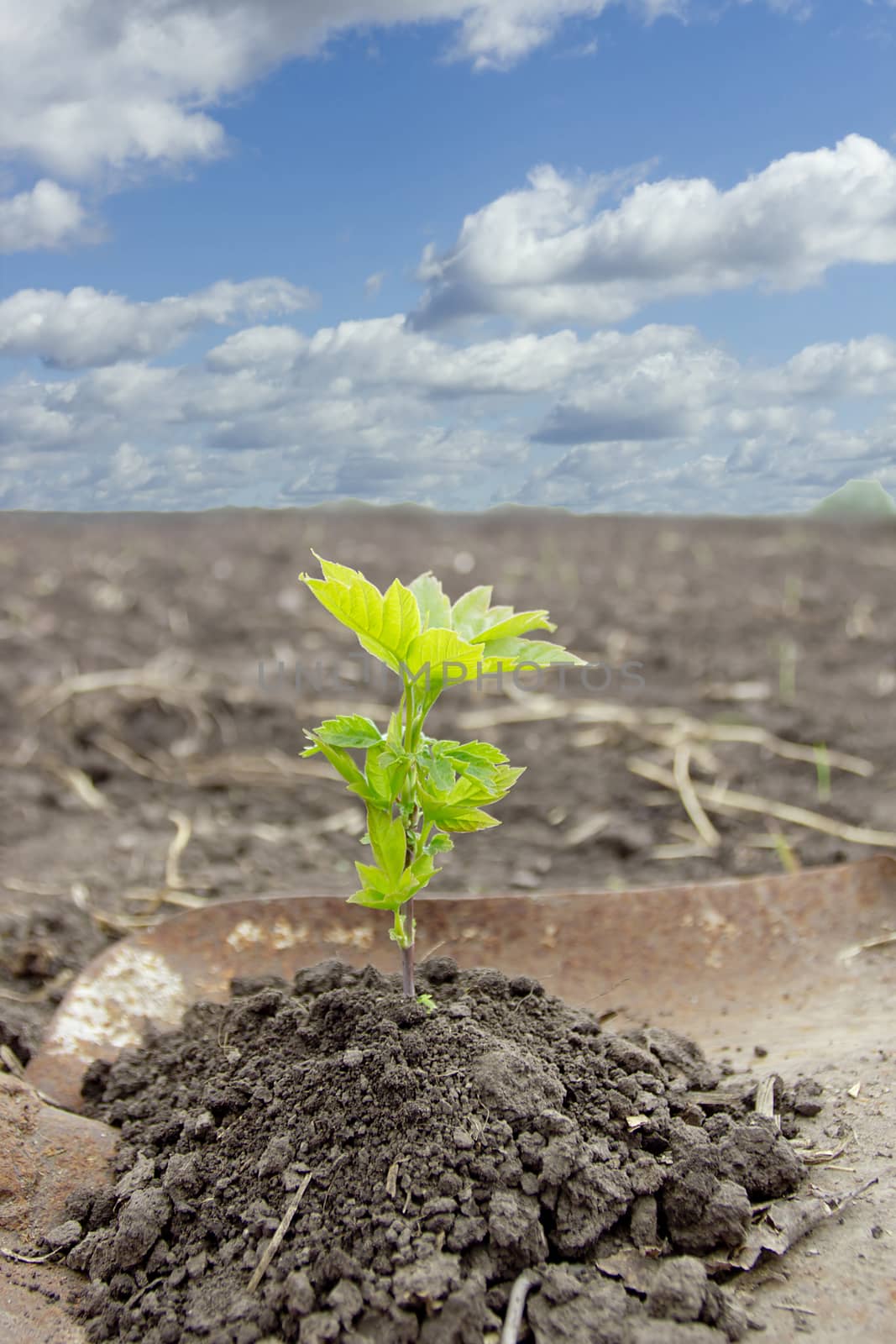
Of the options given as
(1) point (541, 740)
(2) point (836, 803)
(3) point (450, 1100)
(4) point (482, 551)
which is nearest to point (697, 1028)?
(3) point (450, 1100)

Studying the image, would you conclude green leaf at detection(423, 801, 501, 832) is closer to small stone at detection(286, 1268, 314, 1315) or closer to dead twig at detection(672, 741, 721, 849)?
small stone at detection(286, 1268, 314, 1315)

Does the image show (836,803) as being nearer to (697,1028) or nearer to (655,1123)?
(697,1028)

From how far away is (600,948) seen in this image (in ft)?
7.64

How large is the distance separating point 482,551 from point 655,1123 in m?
7.62

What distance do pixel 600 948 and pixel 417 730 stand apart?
44.2 inches

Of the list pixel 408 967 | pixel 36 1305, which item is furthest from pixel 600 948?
pixel 36 1305

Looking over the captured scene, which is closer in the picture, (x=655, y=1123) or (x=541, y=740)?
(x=655, y=1123)

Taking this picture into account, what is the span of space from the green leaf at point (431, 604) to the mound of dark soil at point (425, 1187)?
0.55 m

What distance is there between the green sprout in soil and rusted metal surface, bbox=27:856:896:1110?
2.75 ft

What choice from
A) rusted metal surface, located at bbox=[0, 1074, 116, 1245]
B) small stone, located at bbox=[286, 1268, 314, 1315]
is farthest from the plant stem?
rusted metal surface, located at bbox=[0, 1074, 116, 1245]

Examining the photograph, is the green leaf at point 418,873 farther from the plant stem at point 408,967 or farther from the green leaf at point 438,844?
the plant stem at point 408,967

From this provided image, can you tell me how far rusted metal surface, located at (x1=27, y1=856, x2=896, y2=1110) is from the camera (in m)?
2.18

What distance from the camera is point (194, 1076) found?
1693 millimetres

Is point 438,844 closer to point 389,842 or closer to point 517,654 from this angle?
point 389,842
